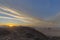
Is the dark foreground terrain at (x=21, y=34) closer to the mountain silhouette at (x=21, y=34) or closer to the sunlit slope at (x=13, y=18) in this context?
the mountain silhouette at (x=21, y=34)

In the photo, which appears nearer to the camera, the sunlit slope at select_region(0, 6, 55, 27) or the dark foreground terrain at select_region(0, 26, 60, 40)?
the sunlit slope at select_region(0, 6, 55, 27)

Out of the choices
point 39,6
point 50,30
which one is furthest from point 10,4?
point 50,30

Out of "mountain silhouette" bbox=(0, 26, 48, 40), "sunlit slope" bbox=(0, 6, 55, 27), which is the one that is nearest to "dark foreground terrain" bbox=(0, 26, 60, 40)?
"mountain silhouette" bbox=(0, 26, 48, 40)

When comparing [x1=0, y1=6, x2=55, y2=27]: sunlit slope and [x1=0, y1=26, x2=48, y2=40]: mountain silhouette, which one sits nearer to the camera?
[x1=0, y1=6, x2=55, y2=27]: sunlit slope

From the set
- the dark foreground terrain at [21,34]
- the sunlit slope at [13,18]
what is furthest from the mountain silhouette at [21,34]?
the sunlit slope at [13,18]

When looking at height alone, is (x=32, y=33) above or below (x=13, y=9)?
below

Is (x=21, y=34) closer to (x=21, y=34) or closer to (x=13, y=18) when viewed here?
(x=21, y=34)

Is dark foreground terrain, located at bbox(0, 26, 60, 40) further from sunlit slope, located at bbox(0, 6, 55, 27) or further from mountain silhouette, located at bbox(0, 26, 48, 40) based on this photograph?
sunlit slope, located at bbox(0, 6, 55, 27)

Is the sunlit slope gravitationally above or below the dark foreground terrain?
above

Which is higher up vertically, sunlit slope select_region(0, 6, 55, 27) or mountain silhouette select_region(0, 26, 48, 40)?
sunlit slope select_region(0, 6, 55, 27)

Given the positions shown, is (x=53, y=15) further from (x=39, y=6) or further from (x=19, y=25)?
(x=19, y=25)

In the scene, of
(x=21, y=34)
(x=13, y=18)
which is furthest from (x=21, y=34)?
(x=13, y=18)
